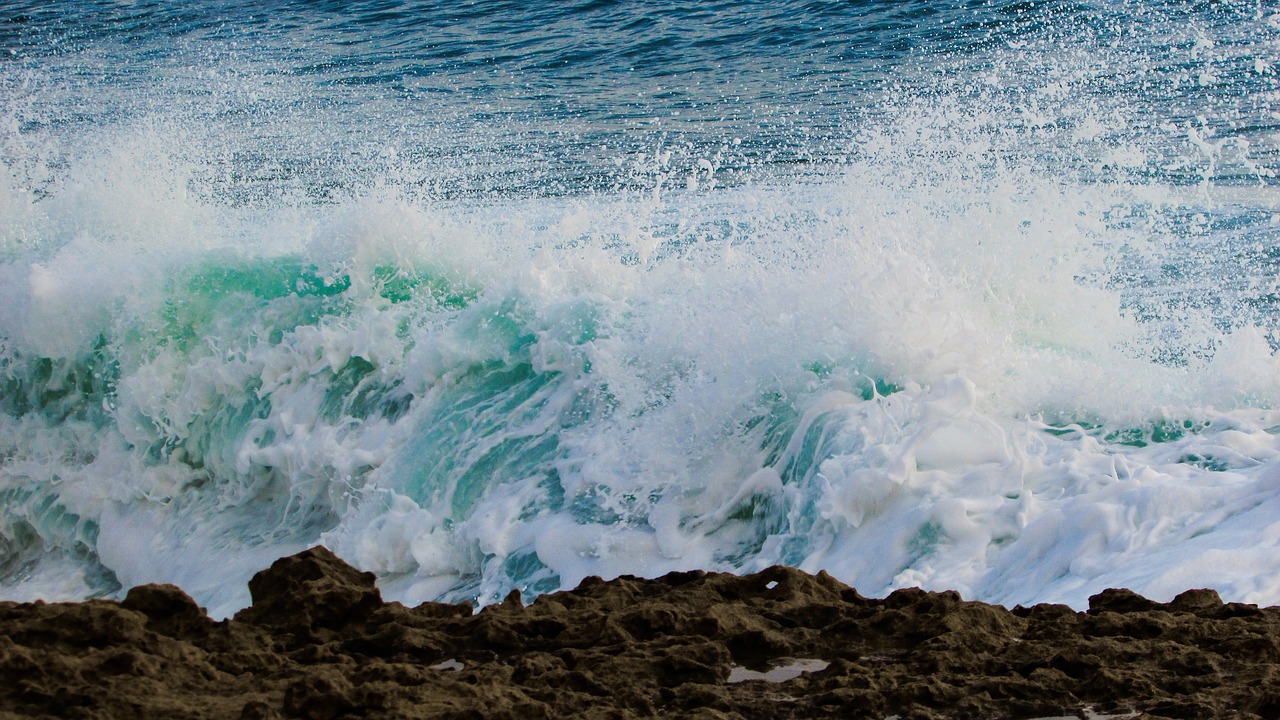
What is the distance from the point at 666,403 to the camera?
663 centimetres

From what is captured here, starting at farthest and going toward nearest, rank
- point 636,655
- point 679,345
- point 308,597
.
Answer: point 679,345 < point 308,597 < point 636,655

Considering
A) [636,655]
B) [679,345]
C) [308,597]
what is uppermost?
[308,597]

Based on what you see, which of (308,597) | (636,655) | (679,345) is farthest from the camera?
(679,345)

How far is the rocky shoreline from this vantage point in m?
3.07

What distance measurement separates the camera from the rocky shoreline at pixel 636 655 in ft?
10.1

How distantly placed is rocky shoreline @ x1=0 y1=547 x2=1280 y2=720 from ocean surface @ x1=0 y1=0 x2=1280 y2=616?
904mm

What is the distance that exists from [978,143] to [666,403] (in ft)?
21.5

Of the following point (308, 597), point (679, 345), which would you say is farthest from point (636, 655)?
point (679, 345)

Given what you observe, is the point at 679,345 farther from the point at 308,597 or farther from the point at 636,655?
the point at 636,655

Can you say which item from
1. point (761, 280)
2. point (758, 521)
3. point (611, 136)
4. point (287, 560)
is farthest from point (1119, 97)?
point (287, 560)

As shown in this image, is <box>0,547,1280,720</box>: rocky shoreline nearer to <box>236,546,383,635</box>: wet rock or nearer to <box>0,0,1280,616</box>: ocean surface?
<box>236,546,383,635</box>: wet rock

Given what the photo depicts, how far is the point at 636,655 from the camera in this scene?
3508mm

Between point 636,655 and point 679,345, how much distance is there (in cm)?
349

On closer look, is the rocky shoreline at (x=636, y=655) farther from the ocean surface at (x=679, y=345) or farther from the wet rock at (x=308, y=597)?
the ocean surface at (x=679, y=345)
